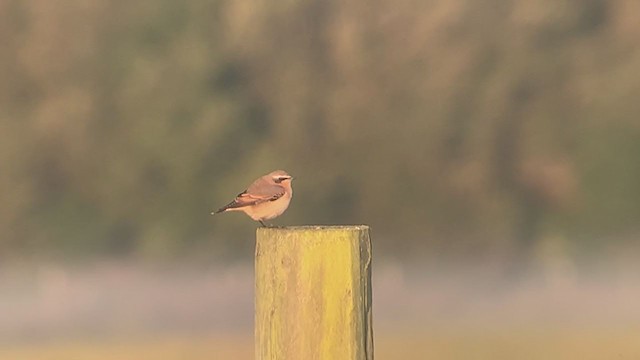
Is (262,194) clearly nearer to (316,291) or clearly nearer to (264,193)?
(264,193)

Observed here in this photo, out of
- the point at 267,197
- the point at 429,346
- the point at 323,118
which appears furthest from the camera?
the point at 323,118

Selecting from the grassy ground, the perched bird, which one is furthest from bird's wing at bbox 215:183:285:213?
the grassy ground

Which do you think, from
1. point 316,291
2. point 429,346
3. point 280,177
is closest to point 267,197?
point 280,177

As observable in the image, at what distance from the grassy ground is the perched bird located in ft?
19.2

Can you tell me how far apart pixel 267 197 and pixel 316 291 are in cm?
281

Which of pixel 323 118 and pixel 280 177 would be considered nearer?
pixel 280 177

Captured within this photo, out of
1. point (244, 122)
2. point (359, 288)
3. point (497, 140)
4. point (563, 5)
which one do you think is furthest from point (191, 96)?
point (359, 288)

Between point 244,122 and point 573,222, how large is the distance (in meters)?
4.20

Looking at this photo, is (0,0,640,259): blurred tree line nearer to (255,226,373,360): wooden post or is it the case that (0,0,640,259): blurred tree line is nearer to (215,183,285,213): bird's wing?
(215,183,285,213): bird's wing

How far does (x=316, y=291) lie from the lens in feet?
12.7

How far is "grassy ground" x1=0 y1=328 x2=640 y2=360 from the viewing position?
13.0m

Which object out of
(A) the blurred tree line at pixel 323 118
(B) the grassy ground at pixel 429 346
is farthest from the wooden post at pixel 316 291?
(A) the blurred tree line at pixel 323 118

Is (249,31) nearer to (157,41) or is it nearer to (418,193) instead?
(157,41)

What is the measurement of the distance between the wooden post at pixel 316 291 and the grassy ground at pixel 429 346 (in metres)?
8.57
